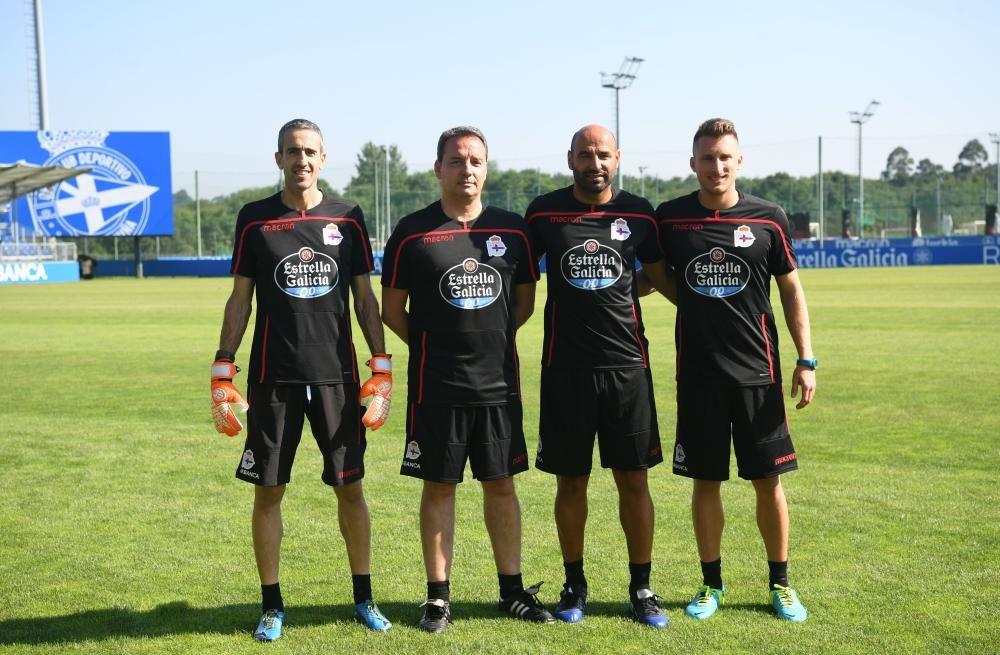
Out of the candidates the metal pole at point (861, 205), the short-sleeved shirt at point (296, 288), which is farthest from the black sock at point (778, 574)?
the metal pole at point (861, 205)

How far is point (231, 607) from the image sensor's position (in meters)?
4.82

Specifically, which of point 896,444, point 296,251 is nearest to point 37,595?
point 296,251

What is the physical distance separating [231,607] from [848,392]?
7.71m

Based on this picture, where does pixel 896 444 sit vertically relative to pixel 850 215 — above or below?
below

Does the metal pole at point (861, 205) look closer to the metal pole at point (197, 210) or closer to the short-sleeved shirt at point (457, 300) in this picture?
the metal pole at point (197, 210)

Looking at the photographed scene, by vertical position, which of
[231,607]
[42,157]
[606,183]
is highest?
[42,157]

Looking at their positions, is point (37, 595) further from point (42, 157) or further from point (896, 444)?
point (42, 157)

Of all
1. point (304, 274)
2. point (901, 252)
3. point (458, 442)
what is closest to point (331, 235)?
point (304, 274)

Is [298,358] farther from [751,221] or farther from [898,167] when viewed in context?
[898,167]

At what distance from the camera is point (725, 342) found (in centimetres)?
463

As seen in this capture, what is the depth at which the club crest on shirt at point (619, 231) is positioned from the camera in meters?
4.57

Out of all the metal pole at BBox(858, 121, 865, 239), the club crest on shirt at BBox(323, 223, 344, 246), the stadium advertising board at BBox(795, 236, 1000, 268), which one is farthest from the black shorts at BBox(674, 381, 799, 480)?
the metal pole at BBox(858, 121, 865, 239)

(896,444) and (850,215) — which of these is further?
(850,215)

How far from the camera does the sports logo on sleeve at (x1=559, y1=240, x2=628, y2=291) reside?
455cm
